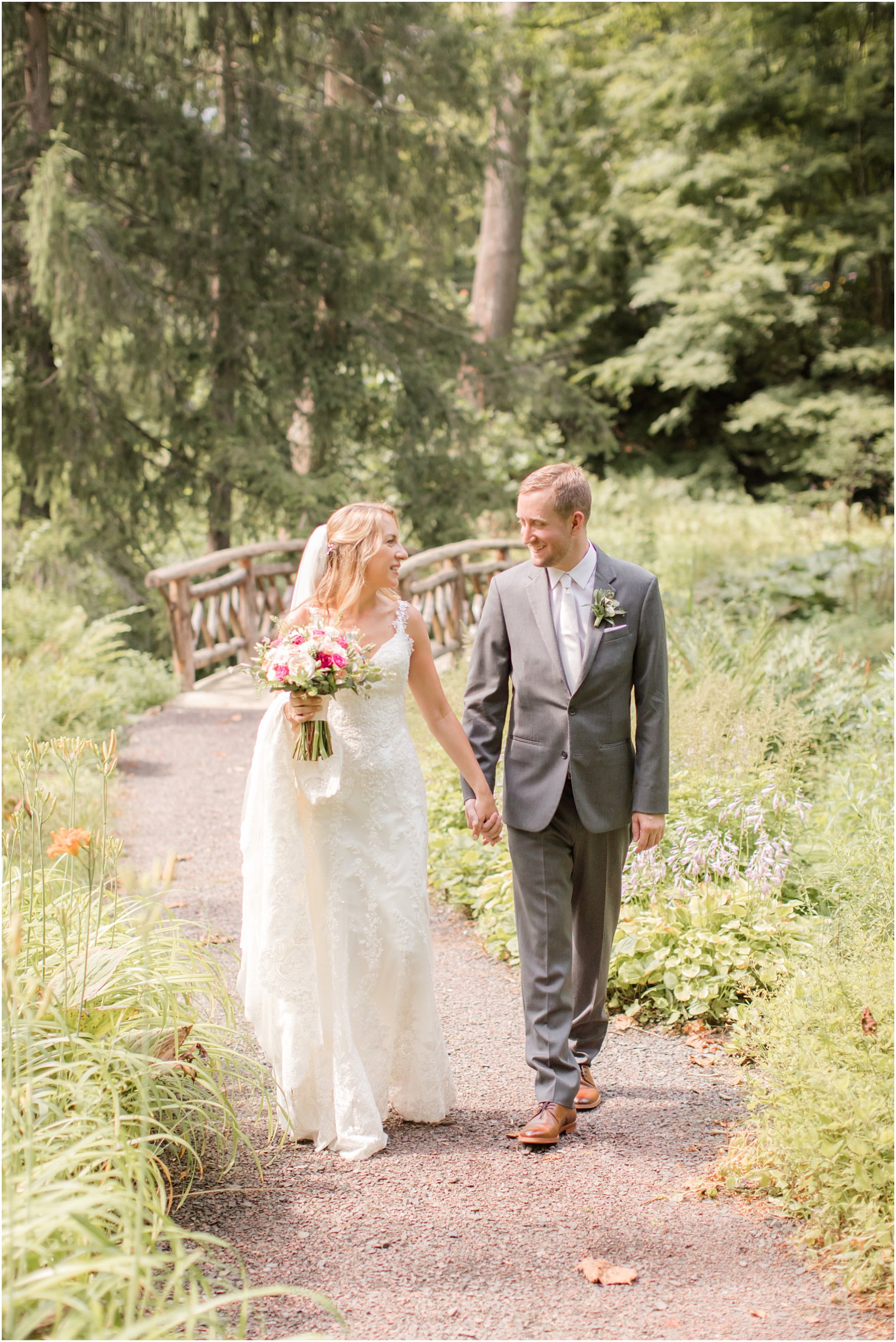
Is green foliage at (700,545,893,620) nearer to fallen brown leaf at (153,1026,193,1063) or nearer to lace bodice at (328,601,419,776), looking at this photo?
lace bodice at (328,601,419,776)

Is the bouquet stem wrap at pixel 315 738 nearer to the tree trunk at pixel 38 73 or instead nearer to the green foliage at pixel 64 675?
the green foliage at pixel 64 675

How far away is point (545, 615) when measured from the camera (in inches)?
135

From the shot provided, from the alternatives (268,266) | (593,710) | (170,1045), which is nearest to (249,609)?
(268,266)

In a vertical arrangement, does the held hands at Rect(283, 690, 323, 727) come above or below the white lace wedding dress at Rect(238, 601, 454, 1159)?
above

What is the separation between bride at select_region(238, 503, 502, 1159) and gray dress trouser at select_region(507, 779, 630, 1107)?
0.26 m

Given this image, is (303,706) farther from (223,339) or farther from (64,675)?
(223,339)

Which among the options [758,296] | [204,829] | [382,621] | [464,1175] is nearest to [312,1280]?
[464,1175]

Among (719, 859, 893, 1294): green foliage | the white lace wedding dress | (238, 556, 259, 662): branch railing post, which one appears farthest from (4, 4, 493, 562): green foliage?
(719, 859, 893, 1294): green foliage

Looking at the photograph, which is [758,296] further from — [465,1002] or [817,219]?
[465,1002]

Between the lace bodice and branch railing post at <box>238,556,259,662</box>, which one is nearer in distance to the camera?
the lace bodice

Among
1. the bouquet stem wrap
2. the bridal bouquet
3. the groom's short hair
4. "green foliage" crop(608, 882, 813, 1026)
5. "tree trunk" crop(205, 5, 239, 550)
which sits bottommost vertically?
"green foliage" crop(608, 882, 813, 1026)

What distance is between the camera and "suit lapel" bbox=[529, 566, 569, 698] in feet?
11.2

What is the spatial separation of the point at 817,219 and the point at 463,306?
7550 millimetres

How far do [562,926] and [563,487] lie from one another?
135 centimetres
